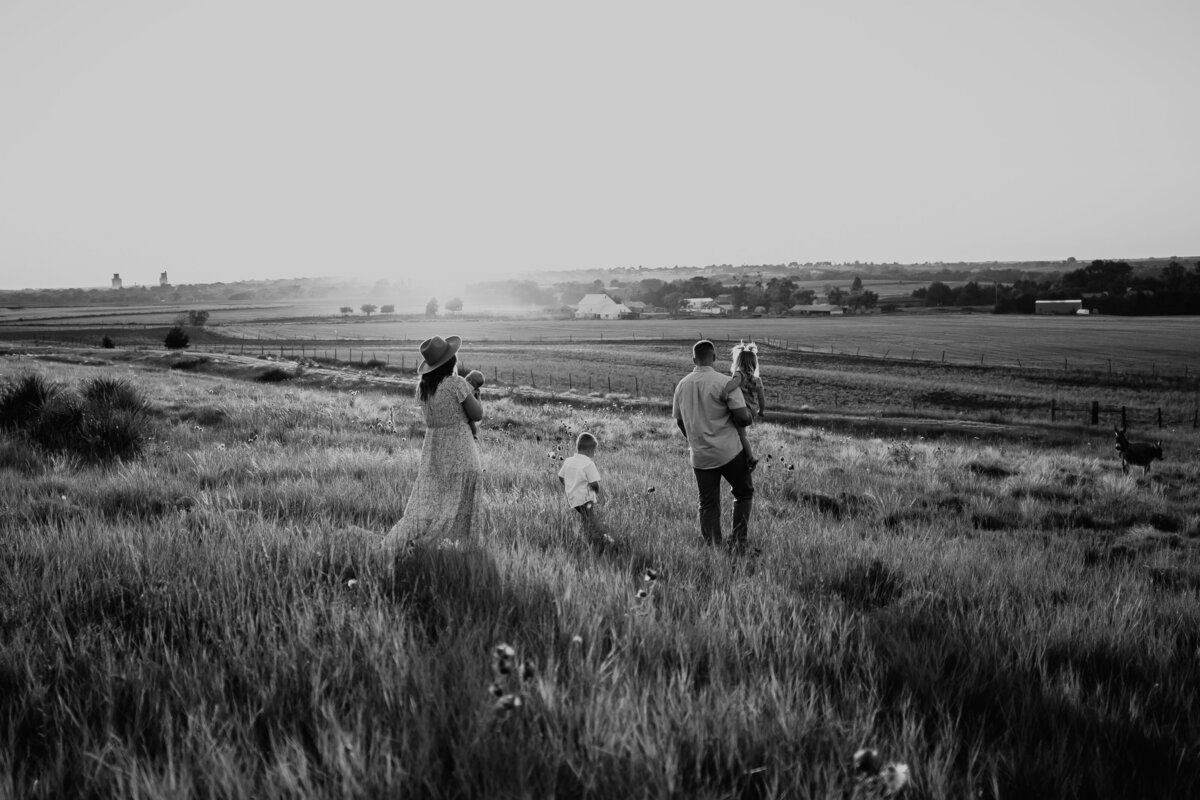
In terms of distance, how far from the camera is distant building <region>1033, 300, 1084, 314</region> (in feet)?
400

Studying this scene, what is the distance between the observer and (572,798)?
2.25 m

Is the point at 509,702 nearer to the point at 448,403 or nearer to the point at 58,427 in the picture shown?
the point at 448,403

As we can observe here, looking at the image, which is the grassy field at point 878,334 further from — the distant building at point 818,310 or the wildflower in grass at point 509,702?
the wildflower in grass at point 509,702

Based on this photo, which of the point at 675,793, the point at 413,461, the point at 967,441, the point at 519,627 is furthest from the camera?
the point at 967,441

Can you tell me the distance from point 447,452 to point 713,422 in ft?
8.94

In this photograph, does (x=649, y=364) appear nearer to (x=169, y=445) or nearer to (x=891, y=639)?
(x=169, y=445)

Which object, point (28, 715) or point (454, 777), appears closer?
point (454, 777)

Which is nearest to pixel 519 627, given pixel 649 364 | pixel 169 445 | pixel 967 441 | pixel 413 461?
pixel 413 461

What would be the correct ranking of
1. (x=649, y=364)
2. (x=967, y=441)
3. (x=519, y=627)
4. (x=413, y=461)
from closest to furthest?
(x=519, y=627), (x=413, y=461), (x=967, y=441), (x=649, y=364)

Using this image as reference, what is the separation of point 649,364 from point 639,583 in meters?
61.2

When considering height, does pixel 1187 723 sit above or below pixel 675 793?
below

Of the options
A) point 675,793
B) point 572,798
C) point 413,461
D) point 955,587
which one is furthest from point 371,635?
point 413,461

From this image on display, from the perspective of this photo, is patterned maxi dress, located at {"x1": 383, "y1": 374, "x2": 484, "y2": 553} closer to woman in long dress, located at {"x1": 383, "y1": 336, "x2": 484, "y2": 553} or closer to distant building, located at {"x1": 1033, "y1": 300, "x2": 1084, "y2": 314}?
woman in long dress, located at {"x1": 383, "y1": 336, "x2": 484, "y2": 553}

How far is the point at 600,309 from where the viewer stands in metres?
160
